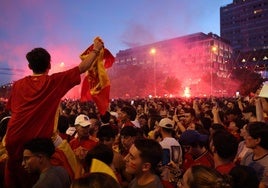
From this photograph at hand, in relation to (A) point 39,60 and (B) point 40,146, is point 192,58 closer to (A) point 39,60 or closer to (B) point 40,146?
(A) point 39,60

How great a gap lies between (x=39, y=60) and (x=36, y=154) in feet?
3.53

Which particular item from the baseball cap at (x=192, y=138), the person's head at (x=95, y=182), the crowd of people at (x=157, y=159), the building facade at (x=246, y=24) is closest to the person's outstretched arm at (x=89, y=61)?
the crowd of people at (x=157, y=159)

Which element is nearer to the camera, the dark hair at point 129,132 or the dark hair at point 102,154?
the dark hair at point 102,154

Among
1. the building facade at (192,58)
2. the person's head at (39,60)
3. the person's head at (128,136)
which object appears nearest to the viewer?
the person's head at (39,60)

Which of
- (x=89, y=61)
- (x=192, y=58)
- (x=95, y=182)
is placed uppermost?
(x=192, y=58)

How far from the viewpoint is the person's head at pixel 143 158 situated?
12.6ft

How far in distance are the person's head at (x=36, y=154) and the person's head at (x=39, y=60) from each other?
872 millimetres

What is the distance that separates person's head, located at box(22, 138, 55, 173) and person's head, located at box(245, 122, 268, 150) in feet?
9.77

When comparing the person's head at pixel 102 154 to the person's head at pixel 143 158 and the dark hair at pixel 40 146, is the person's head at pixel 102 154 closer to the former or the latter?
the person's head at pixel 143 158

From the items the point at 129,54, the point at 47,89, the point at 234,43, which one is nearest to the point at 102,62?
the point at 47,89

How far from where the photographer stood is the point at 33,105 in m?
3.89

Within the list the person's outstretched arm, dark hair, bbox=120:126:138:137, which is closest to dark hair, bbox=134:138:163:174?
the person's outstretched arm

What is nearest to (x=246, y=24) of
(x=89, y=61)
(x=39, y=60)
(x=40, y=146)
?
(x=89, y=61)

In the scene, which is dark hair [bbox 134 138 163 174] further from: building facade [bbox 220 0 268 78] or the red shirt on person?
building facade [bbox 220 0 268 78]
